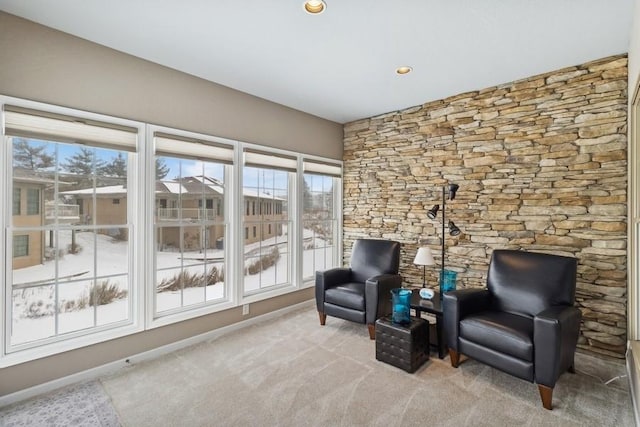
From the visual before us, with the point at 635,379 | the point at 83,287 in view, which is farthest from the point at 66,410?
the point at 635,379

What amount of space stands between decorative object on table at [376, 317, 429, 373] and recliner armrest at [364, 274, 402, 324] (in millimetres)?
360

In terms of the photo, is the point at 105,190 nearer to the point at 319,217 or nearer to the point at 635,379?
the point at 319,217

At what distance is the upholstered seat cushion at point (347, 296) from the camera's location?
10.7 ft

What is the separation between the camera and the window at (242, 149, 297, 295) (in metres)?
3.76

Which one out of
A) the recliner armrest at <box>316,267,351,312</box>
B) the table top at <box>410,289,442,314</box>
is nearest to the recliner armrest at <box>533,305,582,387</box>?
the table top at <box>410,289,442,314</box>

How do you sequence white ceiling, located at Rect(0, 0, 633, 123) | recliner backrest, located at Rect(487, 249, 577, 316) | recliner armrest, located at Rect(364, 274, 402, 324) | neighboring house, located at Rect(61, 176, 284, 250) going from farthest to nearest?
recliner armrest, located at Rect(364, 274, 402, 324) < neighboring house, located at Rect(61, 176, 284, 250) < recliner backrest, located at Rect(487, 249, 577, 316) < white ceiling, located at Rect(0, 0, 633, 123)

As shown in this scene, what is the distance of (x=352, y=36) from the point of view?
249cm

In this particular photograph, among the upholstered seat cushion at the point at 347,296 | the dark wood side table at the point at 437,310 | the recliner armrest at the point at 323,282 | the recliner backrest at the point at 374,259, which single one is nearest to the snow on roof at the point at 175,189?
the recliner armrest at the point at 323,282

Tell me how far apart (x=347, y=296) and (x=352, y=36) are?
8.17 feet

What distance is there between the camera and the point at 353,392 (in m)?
2.30

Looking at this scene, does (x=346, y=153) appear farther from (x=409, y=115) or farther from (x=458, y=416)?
(x=458, y=416)

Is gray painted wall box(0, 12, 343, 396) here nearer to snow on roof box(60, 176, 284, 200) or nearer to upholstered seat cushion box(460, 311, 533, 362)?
snow on roof box(60, 176, 284, 200)

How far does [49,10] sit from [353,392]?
138 inches

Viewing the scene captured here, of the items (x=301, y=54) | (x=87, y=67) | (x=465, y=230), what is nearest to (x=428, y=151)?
(x=465, y=230)
